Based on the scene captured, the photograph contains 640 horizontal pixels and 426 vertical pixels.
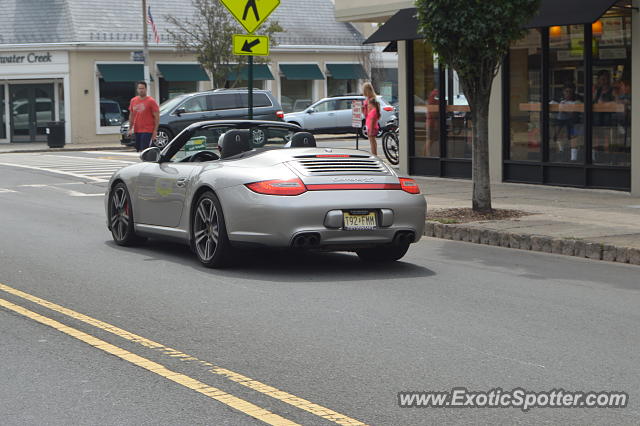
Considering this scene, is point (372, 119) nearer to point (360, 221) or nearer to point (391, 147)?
point (391, 147)

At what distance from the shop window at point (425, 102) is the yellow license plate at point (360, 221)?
36.9ft

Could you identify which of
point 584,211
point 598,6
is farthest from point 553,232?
point 598,6

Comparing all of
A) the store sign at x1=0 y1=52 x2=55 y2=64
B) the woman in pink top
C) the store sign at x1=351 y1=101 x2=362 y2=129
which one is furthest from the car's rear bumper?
the store sign at x1=0 y1=52 x2=55 y2=64

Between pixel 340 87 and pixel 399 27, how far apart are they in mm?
33785

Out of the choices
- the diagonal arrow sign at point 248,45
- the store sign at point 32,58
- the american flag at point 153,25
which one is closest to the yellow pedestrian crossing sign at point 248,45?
the diagonal arrow sign at point 248,45

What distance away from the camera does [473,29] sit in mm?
13812

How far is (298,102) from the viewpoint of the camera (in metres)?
52.6

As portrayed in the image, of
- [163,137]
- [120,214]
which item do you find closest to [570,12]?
[120,214]

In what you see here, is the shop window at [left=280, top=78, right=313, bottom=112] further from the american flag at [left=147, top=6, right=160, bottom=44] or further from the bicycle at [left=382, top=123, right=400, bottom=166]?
the bicycle at [left=382, top=123, right=400, bottom=166]

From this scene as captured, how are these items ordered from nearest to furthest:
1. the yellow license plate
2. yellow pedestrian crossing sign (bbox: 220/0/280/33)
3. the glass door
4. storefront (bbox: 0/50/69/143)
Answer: the yellow license plate
yellow pedestrian crossing sign (bbox: 220/0/280/33)
storefront (bbox: 0/50/69/143)
the glass door

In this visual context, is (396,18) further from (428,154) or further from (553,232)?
(553,232)

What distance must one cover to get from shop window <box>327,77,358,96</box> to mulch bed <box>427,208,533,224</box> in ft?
129

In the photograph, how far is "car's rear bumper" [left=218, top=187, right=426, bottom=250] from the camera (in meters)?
9.56

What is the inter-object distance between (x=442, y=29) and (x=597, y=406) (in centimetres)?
908
